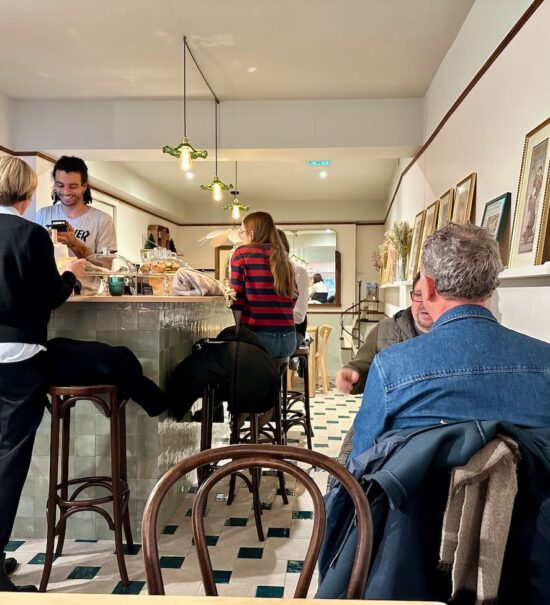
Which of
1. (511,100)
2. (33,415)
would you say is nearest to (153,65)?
(511,100)

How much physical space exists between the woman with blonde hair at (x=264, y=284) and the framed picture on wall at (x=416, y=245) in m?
1.69

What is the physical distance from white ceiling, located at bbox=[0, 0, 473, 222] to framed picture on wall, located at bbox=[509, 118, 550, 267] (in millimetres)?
1801

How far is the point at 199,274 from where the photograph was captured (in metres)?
2.85

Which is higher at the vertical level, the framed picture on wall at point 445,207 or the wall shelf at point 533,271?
the framed picture on wall at point 445,207

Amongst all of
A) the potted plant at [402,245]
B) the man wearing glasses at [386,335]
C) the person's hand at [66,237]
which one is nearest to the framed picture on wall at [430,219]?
the potted plant at [402,245]

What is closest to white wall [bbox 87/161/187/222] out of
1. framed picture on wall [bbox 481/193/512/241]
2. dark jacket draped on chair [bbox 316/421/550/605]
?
framed picture on wall [bbox 481/193/512/241]

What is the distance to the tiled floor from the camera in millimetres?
2238

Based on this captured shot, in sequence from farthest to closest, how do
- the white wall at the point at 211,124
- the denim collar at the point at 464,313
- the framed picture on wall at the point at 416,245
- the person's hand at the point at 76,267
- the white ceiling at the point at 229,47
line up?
1. the white wall at the point at 211,124
2. the framed picture on wall at the point at 416,245
3. the white ceiling at the point at 229,47
4. the person's hand at the point at 76,267
5. the denim collar at the point at 464,313

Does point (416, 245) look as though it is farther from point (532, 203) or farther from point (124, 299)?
point (124, 299)

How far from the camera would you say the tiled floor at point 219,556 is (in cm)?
224

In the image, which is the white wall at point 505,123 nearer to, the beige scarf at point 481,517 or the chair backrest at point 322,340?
the beige scarf at point 481,517

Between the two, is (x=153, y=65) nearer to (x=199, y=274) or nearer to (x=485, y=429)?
(x=199, y=274)

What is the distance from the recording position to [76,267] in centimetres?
236

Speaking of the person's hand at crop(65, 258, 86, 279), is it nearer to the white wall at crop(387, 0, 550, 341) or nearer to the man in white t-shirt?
the man in white t-shirt
